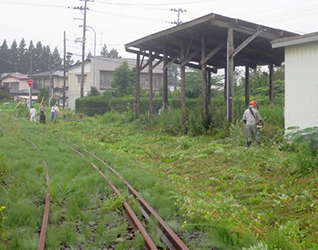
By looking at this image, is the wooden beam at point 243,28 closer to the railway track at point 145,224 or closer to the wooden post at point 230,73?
the wooden post at point 230,73

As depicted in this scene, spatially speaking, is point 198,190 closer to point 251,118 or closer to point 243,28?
point 251,118

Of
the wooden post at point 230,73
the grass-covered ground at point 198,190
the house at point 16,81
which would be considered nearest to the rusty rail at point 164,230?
the grass-covered ground at point 198,190

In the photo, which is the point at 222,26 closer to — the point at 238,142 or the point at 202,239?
the point at 238,142

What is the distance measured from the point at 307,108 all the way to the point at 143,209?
7.05 m

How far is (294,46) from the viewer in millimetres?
12242

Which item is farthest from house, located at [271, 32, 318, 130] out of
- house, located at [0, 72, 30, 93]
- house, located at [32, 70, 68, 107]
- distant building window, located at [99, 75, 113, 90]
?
house, located at [0, 72, 30, 93]

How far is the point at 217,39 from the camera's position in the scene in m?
18.8

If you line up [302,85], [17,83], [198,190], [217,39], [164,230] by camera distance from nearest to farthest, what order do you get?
[164,230], [198,190], [302,85], [217,39], [17,83]

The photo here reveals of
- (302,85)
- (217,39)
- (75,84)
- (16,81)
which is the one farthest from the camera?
(16,81)

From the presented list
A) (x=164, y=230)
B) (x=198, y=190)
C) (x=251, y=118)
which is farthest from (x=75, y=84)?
(x=164, y=230)

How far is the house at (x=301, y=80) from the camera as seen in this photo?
11.5 m

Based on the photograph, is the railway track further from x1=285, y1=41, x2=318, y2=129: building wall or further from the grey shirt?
x1=285, y1=41, x2=318, y2=129: building wall

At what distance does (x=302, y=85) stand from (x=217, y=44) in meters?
8.72

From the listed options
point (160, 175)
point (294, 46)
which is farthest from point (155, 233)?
point (294, 46)
